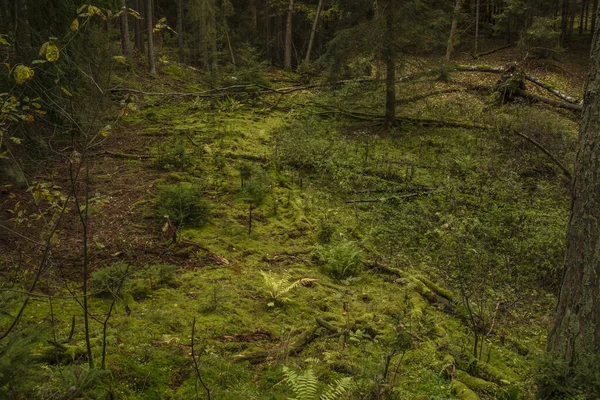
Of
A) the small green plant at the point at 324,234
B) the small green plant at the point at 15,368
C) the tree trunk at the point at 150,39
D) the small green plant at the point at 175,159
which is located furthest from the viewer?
the tree trunk at the point at 150,39

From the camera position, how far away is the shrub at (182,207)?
767 cm

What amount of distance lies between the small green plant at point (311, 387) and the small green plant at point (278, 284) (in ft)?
5.90

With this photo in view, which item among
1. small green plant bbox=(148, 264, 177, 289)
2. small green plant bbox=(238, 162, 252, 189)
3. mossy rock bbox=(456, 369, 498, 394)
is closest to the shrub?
small green plant bbox=(148, 264, 177, 289)

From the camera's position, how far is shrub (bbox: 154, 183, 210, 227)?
302 inches

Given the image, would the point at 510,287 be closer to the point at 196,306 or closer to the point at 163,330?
the point at 196,306

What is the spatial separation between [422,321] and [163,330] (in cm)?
336

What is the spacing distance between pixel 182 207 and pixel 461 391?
5.54m

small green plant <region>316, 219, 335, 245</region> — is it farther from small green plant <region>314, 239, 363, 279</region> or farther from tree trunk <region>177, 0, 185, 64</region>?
tree trunk <region>177, 0, 185, 64</region>

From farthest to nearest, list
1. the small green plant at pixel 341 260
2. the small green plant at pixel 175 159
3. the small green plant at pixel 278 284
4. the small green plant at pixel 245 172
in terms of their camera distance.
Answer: the small green plant at pixel 175 159, the small green plant at pixel 245 172, the small green plant at pixel 341 260, the small green plant at pixel 278 284

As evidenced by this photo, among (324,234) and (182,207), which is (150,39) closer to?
(182,207)

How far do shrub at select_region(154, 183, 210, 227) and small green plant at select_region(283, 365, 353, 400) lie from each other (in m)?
4.40

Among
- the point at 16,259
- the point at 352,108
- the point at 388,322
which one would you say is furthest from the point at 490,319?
the point at 352,108

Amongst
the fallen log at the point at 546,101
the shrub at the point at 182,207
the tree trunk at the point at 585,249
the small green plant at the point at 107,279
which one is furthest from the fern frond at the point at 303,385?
the fallen log at the point at 546,101

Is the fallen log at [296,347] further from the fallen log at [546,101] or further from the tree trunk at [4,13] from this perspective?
the fallen log at [546,101]
